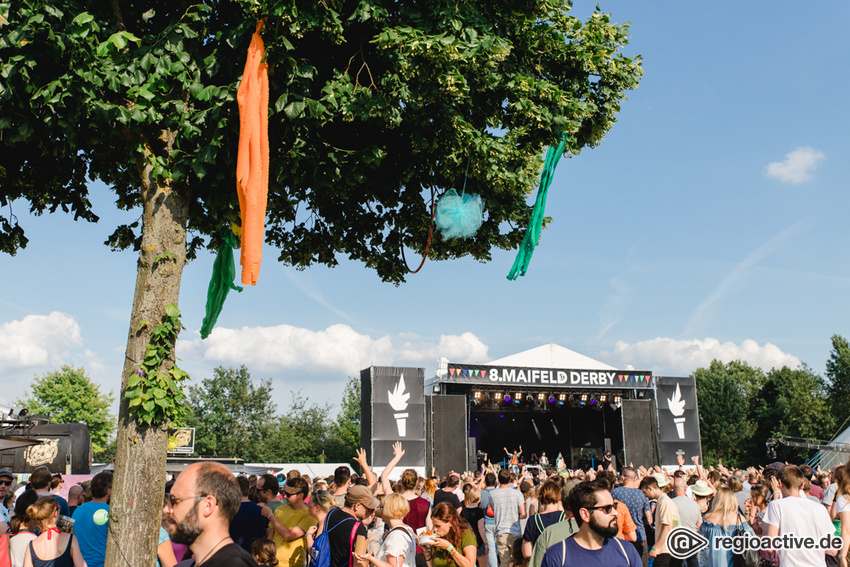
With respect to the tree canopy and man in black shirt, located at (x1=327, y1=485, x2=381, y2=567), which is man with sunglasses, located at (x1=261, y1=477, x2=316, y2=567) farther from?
the tree canopy

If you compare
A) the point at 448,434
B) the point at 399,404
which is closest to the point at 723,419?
the point at 448,434

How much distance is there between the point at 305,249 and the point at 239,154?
3.02 meters

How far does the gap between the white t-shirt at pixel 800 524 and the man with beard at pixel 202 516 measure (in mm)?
4640

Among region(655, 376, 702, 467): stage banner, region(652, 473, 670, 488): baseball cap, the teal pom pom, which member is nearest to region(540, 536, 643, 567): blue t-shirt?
the teal pom pom

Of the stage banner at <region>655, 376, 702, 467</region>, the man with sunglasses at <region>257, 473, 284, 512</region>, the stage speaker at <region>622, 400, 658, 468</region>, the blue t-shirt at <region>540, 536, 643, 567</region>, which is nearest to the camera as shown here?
the blue t-shirt at <region>540, 536, 643, 567</region>

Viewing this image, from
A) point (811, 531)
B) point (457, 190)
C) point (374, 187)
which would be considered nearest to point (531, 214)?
point (457, 190)

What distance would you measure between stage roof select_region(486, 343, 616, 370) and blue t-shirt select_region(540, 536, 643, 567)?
23681 mm

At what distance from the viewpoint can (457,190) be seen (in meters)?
7.34

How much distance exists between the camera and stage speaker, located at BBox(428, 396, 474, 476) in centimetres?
2172

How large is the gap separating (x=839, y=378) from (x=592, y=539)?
57.2 metres

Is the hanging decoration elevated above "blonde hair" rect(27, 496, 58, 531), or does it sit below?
above

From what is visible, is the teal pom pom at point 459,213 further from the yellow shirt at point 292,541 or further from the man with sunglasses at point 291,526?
the yellow shirt at point 292,541

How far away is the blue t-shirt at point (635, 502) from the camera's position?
289 inches

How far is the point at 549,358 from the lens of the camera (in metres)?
27.7
